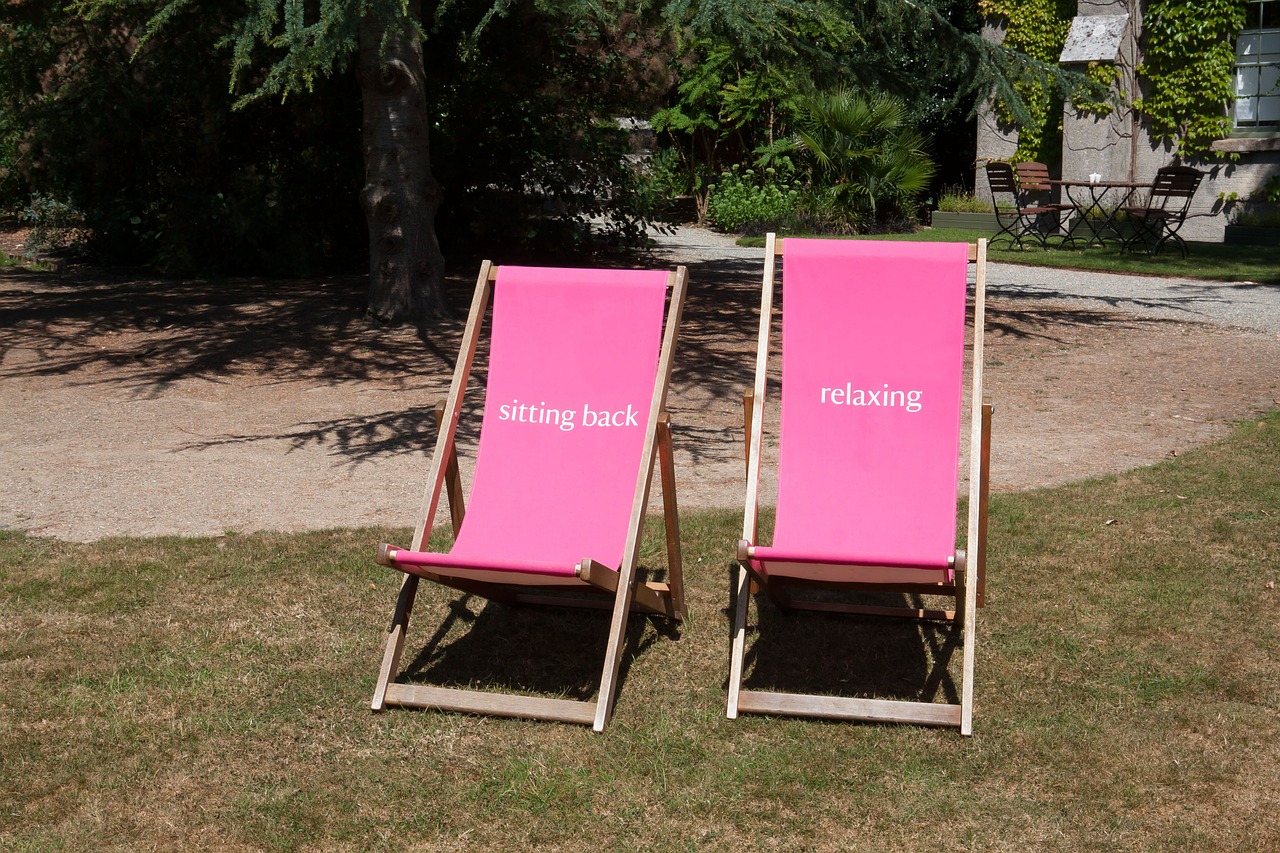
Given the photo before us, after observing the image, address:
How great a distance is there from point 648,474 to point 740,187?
15654 millimetres

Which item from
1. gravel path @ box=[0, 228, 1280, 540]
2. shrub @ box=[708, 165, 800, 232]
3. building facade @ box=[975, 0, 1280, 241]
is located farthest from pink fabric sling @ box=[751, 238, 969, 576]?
building facade @ box=[975, 0, 1280, 241]

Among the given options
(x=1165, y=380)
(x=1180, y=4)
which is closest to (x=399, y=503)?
(x=1165, y=380)

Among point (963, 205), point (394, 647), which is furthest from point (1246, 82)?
point (394, 647)

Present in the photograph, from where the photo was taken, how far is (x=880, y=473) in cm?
414

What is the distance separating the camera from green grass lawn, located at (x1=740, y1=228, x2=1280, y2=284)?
535 inches

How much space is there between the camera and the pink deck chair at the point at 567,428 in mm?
4105

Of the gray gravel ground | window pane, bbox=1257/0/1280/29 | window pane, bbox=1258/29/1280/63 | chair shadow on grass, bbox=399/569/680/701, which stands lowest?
chair shadow on grass, bbox=399/569/680/701

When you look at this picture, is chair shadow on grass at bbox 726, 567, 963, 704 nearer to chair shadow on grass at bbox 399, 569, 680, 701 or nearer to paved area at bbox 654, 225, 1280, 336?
chair shadow on grass at bbox 399, 569, 680, 701

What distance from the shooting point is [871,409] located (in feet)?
13.8

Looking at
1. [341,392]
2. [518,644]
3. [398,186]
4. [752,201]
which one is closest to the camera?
[518,644]

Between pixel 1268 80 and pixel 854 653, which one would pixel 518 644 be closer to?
pixel 854 653

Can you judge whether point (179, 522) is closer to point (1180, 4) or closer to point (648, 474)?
point (648, 474)

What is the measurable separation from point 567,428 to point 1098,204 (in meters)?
14.9

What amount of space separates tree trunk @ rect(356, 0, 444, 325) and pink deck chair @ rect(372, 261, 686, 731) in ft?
18.3
